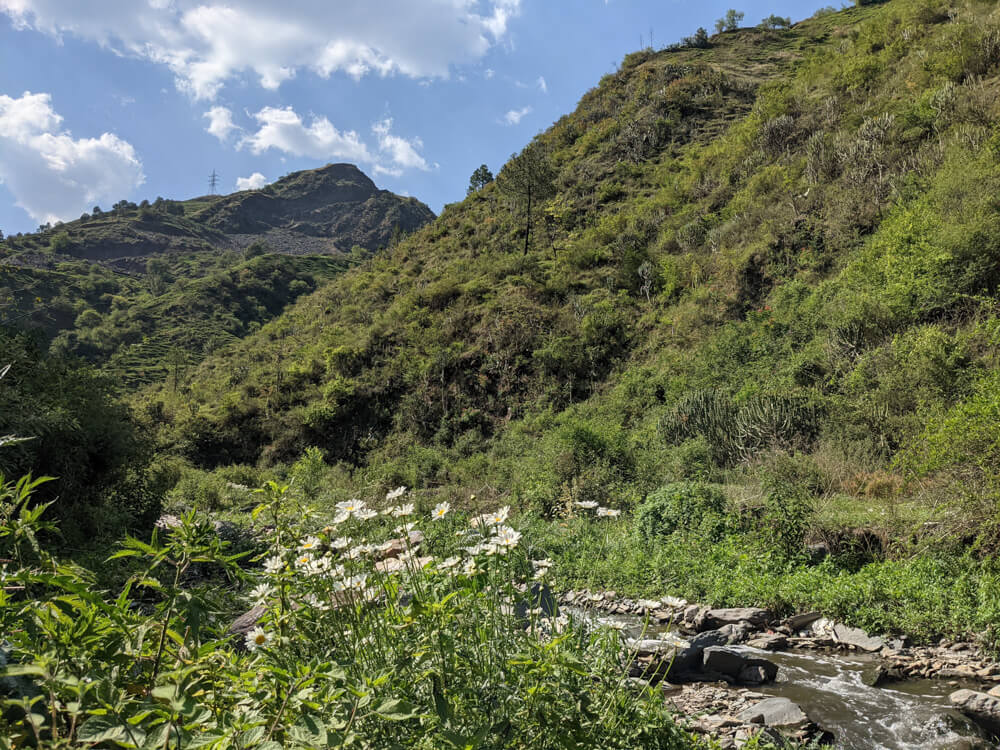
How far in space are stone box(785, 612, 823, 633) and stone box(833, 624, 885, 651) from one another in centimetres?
21

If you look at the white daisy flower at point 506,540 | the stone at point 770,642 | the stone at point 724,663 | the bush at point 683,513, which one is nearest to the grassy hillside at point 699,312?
the bush at point 683,513

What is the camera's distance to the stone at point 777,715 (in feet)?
10.3

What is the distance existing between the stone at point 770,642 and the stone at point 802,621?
0.77 feet

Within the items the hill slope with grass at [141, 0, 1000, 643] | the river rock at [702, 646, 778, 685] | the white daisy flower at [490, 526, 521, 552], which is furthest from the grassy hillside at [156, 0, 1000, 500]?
the white daisy flower at [490, 526, 521, 552]

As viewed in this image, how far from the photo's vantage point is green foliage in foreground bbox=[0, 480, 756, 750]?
3.18 ft

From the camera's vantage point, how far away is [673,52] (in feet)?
140

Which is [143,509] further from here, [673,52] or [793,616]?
[673,52]

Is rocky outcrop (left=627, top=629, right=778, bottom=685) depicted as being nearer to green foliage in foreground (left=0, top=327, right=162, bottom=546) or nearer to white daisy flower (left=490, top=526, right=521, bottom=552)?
white daisy flower (left=490, top=526, right=521, bottom=552)

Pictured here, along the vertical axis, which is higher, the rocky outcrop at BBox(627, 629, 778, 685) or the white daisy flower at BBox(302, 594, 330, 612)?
the white daisy flower at BBox(302, 594, 330, 612)

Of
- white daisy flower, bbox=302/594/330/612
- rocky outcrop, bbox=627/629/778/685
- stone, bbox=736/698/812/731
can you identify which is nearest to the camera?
white daisy flower, bbox=302/594/330/612

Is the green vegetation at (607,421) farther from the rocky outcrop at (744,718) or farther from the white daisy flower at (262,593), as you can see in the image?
the rocky outcrop at (744,718)

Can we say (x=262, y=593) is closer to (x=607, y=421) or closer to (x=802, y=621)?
(x=802, y=621)

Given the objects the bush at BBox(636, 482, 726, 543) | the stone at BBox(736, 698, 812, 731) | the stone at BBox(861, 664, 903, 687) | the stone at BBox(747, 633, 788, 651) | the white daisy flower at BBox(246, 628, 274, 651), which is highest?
the white daisy flower at BBox(246, 628, 274, 651)

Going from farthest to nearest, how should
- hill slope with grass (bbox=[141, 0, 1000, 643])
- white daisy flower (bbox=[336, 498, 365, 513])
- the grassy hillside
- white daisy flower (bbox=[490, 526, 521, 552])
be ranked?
the grassy hillside → hill slope with grass (bbox=[141, 0, 1000, 643]) → white daisy flower (bbox=[336, 498, 365, 513]) → white daisy flower (bbox=[490, 526, 521, 552])
